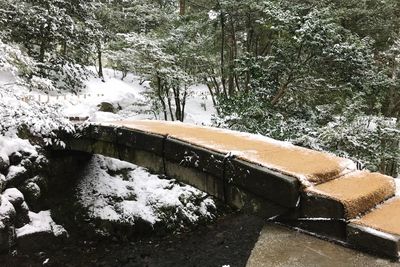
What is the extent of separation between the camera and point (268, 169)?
2.99 m

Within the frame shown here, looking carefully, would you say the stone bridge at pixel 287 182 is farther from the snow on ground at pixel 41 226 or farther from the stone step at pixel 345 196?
the snow on ground at pixel 41 226

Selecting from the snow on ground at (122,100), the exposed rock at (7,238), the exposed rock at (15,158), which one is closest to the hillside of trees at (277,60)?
the snow on ground at (122,100)

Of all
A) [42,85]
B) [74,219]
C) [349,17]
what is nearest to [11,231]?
[74,219]

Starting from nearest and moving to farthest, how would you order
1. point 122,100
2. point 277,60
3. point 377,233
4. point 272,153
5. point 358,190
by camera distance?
point 377,233 < point 358,190 < point 272,153 < point 277,60 < point 122,100

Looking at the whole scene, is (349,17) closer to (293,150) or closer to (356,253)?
(293,150)

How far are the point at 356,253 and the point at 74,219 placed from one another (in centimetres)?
581

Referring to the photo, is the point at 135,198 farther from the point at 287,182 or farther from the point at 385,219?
the point at 385,219

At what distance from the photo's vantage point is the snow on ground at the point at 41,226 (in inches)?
235

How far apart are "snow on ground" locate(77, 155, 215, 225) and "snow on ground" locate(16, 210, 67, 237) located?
68 cm

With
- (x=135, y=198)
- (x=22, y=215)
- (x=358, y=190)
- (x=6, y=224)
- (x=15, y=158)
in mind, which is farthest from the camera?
(x=135, y=198)

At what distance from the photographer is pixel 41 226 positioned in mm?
6270

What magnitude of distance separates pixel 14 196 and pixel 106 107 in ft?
25.5

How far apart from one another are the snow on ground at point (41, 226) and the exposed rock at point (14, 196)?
1.32 feet

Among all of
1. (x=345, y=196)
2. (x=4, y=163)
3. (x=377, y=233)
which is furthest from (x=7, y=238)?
(x=377, y=233)
